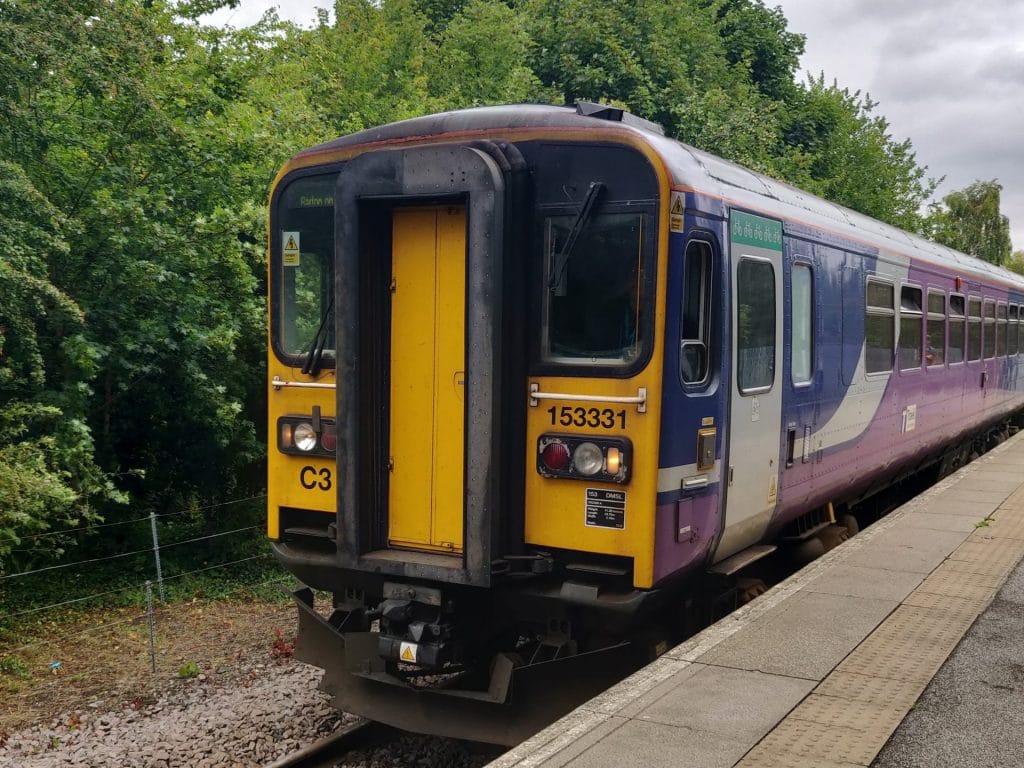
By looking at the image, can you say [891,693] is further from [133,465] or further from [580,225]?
[133,465]

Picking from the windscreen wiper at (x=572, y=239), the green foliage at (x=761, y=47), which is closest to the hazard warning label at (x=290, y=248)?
the windscreen wiper at (x=572, y=239)

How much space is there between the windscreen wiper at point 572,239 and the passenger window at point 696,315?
0.53 metres

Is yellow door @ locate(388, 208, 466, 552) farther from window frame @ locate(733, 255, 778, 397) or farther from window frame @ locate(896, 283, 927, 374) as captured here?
window frame @ locate(896, 283, 927, 374)

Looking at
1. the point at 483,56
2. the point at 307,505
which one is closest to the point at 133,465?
the point at 307,505

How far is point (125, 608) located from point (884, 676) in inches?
279

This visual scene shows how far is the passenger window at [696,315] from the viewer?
507cm

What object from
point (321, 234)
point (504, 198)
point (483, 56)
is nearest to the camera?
point (504, 198)

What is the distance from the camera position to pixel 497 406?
4.92m

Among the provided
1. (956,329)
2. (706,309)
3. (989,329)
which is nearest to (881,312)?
(956,329)

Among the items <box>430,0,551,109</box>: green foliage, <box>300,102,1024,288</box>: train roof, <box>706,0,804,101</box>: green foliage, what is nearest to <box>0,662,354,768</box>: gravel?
<box>300,102,1024,288</box>: train roof

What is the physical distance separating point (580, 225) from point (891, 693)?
2519 mm

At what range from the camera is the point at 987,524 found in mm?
8727

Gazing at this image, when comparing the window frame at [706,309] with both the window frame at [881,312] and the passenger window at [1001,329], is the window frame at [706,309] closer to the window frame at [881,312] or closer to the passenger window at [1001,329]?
the window frame at [881,312]

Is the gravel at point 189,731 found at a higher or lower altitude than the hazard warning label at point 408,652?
lower
